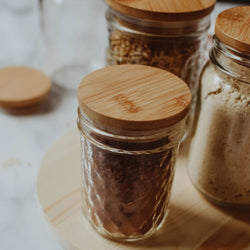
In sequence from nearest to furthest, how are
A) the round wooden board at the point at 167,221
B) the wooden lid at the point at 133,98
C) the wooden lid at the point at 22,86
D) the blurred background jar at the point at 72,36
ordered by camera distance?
1. the wooden lid at the point at 133,98
2. the round wooden board at the point at 167,221
3. the wooden lid at the point at 22,86
4. the blurred background jar at the point at 72,36

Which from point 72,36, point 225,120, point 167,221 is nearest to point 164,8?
point 225,120

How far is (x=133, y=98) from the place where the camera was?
519 mm

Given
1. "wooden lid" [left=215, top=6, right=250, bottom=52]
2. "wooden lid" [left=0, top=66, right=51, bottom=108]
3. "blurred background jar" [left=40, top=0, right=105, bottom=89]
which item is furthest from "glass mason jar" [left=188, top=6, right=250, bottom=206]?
"blurred background jar" [left=40, top=0, right=105, bottom=89]

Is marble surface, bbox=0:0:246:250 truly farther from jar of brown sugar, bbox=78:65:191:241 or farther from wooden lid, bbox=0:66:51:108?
jar of brown sugar, bbox=78:65:191:241

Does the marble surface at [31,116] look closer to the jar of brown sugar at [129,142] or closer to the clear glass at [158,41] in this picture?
the jar of brown sugar at [129,142]

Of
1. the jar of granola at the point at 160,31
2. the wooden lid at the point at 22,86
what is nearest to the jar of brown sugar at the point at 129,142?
the jar of granola at the point at 160,31

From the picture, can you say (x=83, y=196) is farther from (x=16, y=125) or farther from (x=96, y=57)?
(x=96, y=57)

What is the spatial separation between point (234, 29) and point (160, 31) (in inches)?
5.1

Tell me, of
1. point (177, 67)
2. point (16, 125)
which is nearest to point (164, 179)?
point (177, 67)

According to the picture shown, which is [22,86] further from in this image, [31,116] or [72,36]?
[72,36]

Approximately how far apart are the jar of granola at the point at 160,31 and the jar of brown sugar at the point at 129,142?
0.33 ft

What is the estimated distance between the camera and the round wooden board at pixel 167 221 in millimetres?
606

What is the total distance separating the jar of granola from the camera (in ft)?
2.09

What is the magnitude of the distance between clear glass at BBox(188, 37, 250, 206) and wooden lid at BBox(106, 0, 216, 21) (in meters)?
0.07
